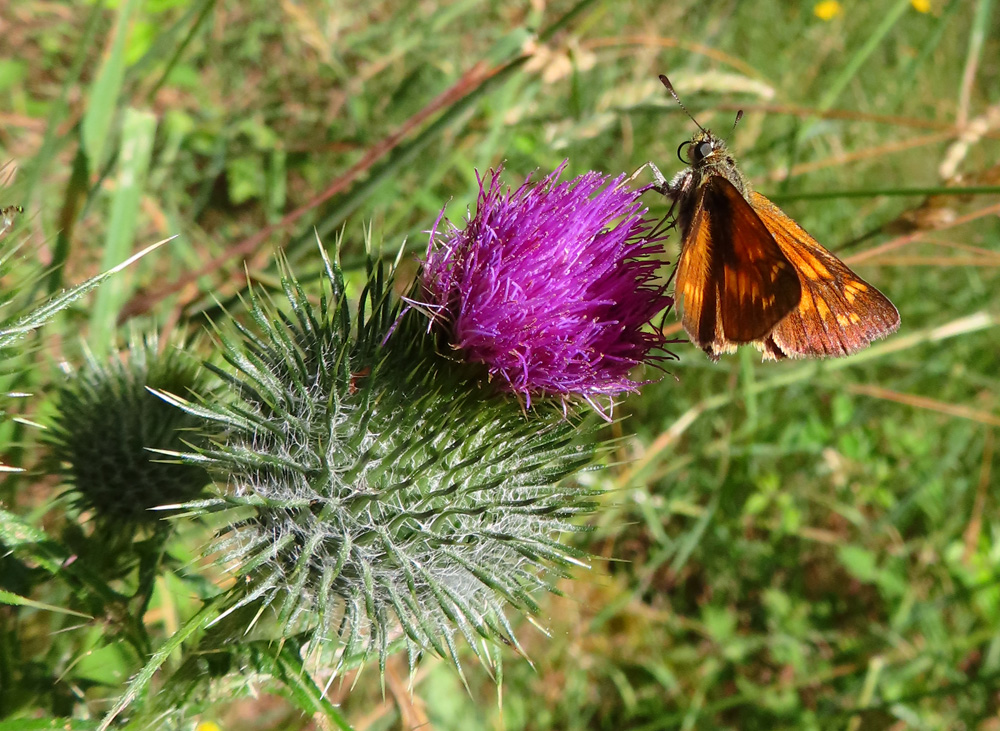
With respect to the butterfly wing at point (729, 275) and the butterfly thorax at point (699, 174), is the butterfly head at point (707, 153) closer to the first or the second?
the butterfly thorax at point (699, 174)

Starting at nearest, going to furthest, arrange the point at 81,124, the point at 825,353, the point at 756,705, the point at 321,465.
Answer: the point at 321,465
the point at 825,353
the point at 81,124
the point at 756,705

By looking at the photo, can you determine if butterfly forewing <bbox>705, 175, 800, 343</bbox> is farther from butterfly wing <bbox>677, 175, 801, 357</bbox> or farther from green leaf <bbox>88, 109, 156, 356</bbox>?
green leaf <bbox>88, 109, 156, 356</bbox>

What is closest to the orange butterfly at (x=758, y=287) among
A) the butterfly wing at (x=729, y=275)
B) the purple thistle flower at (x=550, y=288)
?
the butterfly wing at (x=729, y=275)

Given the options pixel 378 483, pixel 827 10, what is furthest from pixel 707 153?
pixel 827 10

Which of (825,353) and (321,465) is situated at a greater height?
(825,353)

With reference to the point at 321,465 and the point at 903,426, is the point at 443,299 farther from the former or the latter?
the point at 903,426

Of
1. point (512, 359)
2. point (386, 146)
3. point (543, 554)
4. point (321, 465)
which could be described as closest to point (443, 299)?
point (512, 359)

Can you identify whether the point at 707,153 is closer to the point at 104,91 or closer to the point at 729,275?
the point at 729,275
